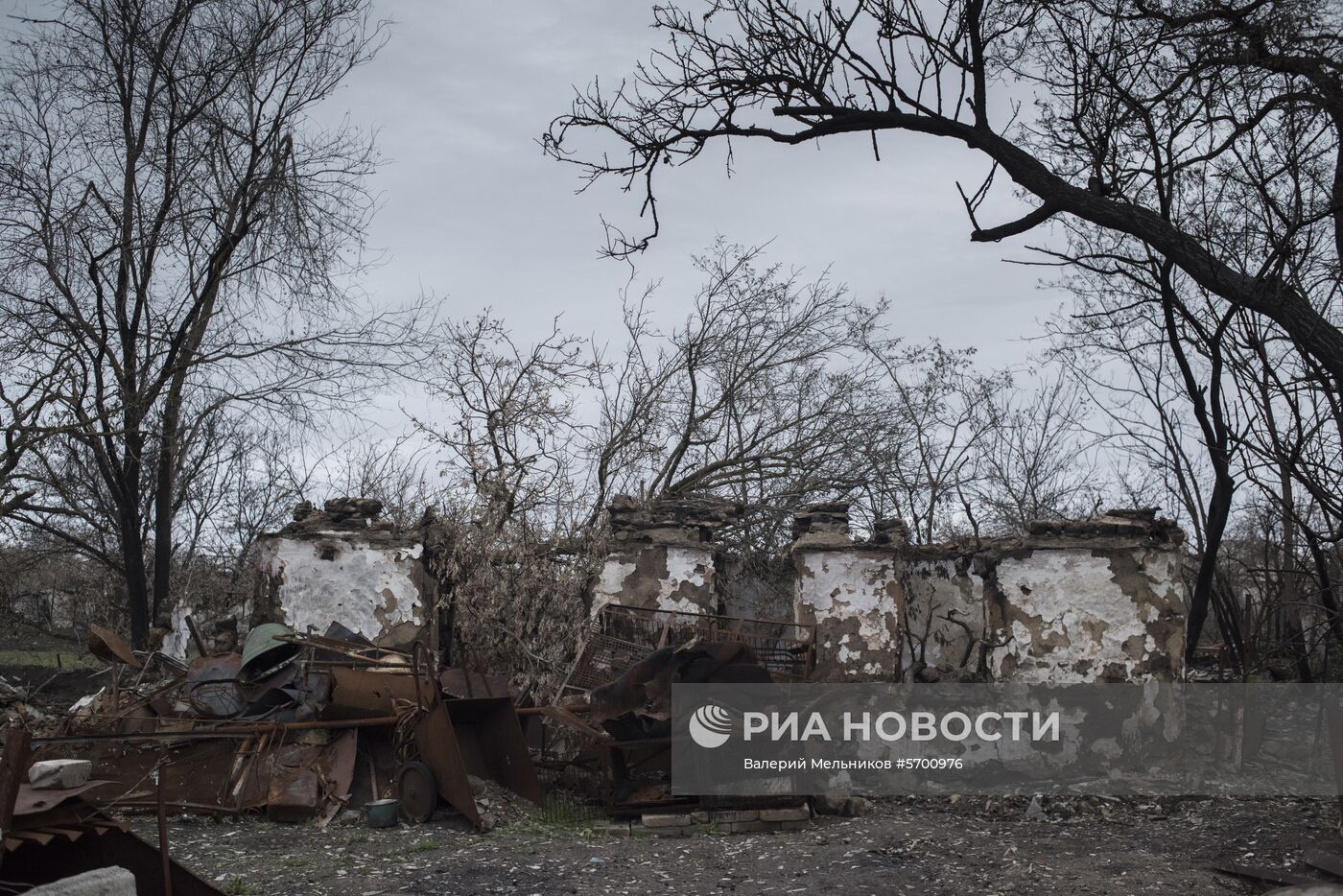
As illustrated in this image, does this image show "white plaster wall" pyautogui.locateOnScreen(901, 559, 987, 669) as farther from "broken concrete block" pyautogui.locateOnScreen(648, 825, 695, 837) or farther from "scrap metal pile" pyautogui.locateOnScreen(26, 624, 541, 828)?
"scrap metal pile" pyautogui.locateOnScreen(26, 624, 541, 828)

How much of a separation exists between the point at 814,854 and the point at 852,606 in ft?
9.51

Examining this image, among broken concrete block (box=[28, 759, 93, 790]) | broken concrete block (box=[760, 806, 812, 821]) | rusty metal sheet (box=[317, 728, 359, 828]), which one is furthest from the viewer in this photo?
rusty metal sheet (box=[317, 728, 359, 828])

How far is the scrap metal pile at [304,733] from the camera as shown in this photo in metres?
7.70

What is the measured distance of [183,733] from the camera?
733cm

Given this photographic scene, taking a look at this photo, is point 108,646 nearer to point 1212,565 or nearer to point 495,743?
point 495,743

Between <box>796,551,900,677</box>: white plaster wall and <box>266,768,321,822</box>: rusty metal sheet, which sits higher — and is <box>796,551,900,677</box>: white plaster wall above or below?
above

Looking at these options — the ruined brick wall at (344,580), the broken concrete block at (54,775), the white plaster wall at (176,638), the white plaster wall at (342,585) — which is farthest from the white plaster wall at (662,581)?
the broken concrete block at (54,775)

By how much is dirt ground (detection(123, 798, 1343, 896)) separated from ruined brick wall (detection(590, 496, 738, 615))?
7.94ft

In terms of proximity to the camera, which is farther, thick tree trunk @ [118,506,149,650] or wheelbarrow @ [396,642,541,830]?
thick tree trunk @ [118,506,149,650]

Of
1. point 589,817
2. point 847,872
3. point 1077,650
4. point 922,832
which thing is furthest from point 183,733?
point 1077,650

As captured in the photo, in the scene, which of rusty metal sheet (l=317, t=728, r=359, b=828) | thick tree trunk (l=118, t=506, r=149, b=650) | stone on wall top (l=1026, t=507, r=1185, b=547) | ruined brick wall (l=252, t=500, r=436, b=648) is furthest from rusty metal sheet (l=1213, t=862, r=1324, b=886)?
thick tree trunk (l=118, t=506, r=149, b=650)

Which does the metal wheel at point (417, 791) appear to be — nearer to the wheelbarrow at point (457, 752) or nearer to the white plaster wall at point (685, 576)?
the wheelbarrow at point (457, 752)

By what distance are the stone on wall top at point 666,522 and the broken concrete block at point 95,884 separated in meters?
6.19

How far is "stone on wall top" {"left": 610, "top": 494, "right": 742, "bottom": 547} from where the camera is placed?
32.8 feet
